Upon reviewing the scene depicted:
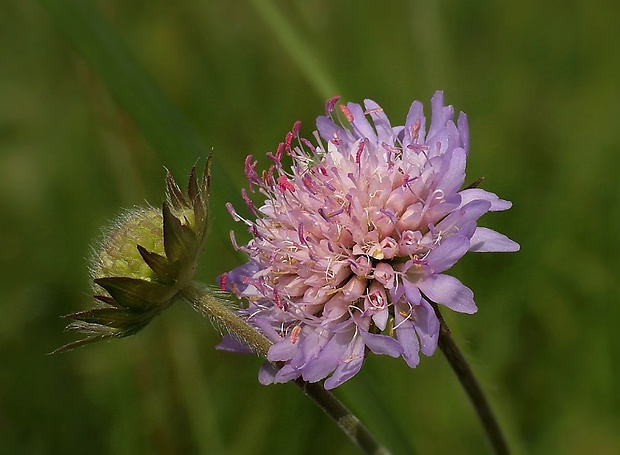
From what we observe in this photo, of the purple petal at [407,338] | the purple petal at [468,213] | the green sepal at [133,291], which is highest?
the green sepal at [133,291]

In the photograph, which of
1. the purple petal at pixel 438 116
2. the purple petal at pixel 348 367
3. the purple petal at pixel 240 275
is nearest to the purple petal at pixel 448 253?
the purple petal at pixel 348 367

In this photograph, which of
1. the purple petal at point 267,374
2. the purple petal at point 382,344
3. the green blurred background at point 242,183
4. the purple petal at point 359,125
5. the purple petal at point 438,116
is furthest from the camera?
the green blurred background at point 242,183

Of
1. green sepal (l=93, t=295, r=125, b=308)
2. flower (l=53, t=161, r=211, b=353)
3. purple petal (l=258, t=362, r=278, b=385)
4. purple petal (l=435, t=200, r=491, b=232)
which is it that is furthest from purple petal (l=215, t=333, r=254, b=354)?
purple petal (l=435, t=200, r=491, b=232)

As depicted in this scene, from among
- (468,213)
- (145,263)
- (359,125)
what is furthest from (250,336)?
(359,125)

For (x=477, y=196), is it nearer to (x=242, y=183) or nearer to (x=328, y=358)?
(x=328, y=358)

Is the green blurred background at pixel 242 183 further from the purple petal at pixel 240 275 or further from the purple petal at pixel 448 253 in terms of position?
the purple petal at pixel 448 253

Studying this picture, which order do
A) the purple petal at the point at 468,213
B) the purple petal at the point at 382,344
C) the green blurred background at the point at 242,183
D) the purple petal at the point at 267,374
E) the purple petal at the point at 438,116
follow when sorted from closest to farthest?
the purple petal at the point at 382,344 < the purple petal at the point at 468,213 < the purple petal at the point at 267,374 < the purple petal at the point at 438,116 < the green blurred background at the point at 242,183
